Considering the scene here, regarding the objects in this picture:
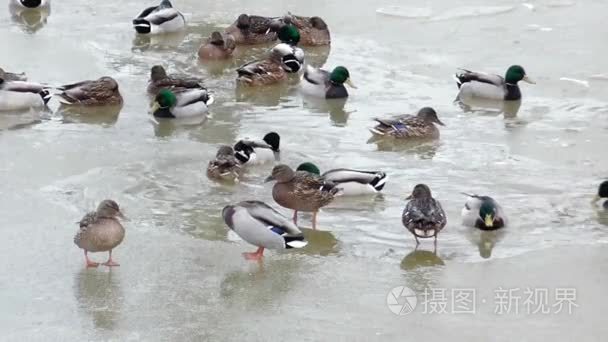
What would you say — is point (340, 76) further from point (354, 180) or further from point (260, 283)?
point (260, 283)

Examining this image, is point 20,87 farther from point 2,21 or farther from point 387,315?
point 387,315

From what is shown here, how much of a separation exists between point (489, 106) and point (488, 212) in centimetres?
A: 381

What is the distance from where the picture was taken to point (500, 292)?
7.74 metres

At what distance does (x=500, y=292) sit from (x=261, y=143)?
3.24 metres

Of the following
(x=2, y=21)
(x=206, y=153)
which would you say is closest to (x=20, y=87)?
(x=206, y=153)

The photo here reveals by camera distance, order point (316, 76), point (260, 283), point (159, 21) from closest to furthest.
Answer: point (260, 283)
point (316, 76)
point (159, 21)

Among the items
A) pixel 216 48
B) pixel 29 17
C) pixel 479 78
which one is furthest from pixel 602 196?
pixel 29 17

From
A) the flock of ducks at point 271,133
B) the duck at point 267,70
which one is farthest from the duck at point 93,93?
the duck at point 267,70

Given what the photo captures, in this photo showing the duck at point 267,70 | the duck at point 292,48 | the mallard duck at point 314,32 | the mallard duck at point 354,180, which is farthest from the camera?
the mallard duck at point 314,32

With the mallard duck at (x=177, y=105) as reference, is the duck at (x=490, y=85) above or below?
above

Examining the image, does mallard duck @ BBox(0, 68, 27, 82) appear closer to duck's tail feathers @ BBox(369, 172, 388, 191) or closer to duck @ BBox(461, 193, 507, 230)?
duck's tail feathers @ BBox(369, 172, 388, 191)

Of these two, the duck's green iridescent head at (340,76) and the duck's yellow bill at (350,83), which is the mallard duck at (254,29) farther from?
the duck's green iridescent head at (340,76)

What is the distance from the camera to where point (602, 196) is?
942 cm

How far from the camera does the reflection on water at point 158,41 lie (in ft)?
46.8
